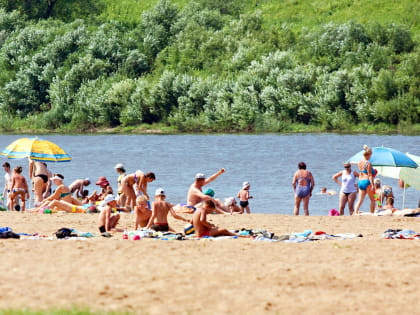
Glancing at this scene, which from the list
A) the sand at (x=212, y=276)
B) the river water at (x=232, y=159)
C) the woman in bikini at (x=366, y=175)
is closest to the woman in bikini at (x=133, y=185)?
the river water at (x=232, y=159)

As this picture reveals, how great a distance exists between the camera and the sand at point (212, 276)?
30.2ft

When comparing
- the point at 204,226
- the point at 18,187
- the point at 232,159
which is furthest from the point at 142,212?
the point at 232,159

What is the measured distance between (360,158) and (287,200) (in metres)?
6.45

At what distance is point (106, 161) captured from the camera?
42625 mm

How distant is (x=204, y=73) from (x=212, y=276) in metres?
56.0

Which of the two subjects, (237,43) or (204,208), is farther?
(237,43)

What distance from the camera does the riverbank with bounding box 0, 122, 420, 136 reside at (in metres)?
53.6

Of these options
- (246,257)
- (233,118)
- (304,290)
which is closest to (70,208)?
(246,257)

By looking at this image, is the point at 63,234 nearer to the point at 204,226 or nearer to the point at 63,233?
the point at 63,233

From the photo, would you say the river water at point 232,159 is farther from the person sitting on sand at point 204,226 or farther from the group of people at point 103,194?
the person sitting on sand at point 204,226

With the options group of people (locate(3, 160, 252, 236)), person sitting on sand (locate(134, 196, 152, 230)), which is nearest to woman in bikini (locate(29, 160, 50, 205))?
group of people (locate(3, 160, 252, 236))

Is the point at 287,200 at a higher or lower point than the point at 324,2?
lower

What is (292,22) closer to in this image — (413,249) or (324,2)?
(324,2)

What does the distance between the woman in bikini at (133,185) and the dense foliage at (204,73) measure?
3535 cm
